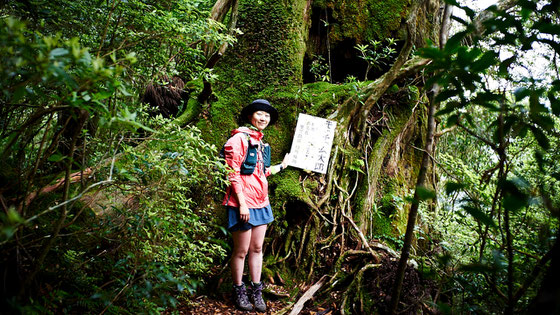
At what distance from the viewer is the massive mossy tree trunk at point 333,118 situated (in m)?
3.43

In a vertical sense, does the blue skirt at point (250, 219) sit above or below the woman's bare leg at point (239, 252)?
above

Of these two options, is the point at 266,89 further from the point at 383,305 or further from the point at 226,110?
the point at 383,305

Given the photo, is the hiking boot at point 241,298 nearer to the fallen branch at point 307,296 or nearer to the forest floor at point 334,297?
the forest floor at point 334,297

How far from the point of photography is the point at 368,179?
395 cm

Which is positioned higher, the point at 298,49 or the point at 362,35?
the point at 362,35

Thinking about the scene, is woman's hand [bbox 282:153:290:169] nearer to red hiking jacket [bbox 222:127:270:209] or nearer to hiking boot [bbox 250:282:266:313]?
red hiking jacket [bbox 222:127:270:209]

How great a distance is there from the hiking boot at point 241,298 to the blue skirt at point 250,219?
1.75ft


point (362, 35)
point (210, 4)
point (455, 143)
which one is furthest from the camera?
point (455, 143)

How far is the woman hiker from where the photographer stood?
111 inches

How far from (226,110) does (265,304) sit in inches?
86.0

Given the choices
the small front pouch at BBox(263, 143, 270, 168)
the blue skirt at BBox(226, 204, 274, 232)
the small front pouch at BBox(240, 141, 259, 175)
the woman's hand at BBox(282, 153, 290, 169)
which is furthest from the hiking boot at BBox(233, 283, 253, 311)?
the woman's hand at BBox(282, 153, 290, 169)

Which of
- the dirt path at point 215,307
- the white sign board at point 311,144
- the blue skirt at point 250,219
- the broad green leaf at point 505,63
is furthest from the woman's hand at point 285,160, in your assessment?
the broad green leaf at point 505,63

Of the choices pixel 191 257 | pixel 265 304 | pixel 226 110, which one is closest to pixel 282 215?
pixel 265 304

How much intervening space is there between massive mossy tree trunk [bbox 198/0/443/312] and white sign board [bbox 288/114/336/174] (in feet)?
0.43
